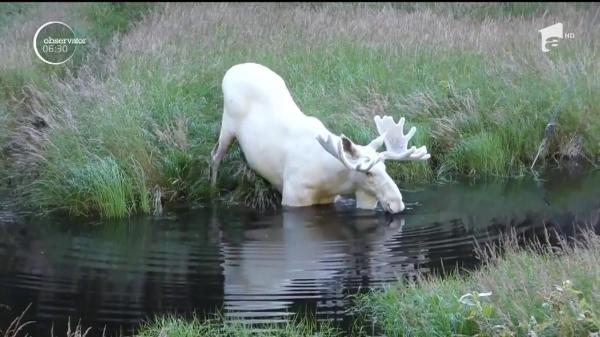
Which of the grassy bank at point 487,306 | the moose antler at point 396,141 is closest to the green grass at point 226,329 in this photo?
the grassy bank at point 487,306

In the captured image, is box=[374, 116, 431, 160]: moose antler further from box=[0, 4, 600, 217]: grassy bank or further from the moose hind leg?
the moose hind leg

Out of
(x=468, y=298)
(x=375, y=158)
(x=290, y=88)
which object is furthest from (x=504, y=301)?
(x=290, y=88)

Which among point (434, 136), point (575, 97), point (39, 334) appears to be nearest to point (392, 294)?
point (39, 334)

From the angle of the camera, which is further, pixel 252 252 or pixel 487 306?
pixel 252 252

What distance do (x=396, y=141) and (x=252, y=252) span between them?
7.10 feet

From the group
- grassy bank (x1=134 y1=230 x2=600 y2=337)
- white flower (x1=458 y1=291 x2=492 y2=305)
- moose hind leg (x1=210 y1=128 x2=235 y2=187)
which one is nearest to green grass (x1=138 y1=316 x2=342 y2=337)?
grassy bank (x1=134 y1=230 x2=600 y2=337)

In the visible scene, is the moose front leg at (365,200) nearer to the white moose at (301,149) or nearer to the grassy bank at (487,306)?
the white moose at (301,149)

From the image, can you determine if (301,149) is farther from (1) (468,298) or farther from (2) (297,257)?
(1) (468,298)

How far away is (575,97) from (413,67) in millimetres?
2213

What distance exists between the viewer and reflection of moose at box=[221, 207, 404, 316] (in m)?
7.82

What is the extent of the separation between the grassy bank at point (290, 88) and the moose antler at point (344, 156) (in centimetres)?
144

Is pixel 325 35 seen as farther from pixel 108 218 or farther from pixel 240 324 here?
pixel 240 324

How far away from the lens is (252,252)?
9.12 m

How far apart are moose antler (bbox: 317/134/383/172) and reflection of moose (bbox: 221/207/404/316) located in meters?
0.59
